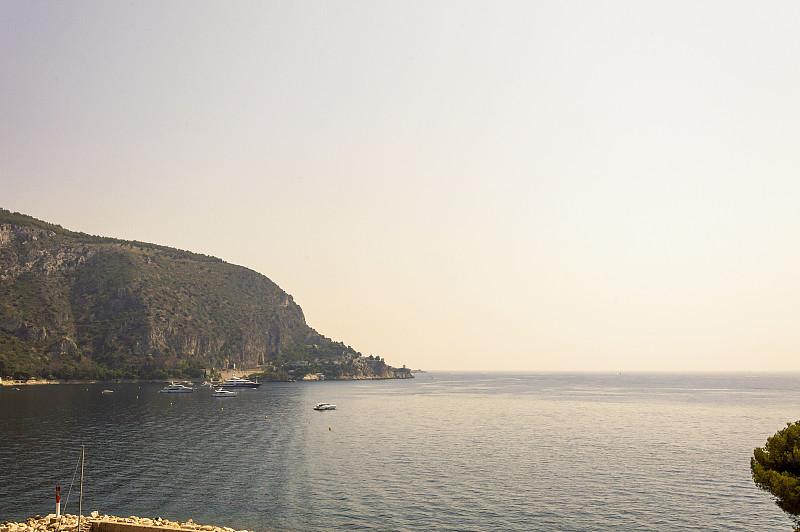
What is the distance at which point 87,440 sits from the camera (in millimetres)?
83188

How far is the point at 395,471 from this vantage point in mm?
64812

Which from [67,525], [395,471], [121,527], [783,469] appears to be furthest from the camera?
[395,471]

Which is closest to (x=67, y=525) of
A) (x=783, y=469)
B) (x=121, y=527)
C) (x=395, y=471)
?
(x=121, y=527)

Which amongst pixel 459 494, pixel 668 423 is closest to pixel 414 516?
pixel 459 494

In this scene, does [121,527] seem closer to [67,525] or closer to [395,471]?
[67,525]

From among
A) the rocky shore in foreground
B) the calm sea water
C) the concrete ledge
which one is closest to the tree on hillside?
the calm sea water

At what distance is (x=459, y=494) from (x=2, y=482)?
4652 cm

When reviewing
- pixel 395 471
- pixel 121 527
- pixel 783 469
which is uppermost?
pixel 783 469

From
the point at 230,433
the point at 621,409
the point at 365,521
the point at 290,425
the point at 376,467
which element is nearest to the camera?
the point at 365,521

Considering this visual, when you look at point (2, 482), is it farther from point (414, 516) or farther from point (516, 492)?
point (516, 492)

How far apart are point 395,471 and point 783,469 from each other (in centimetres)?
4353

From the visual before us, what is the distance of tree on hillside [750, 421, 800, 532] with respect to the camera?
27922 millimetres

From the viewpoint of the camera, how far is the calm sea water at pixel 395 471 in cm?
4684

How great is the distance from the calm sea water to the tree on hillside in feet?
55.9
